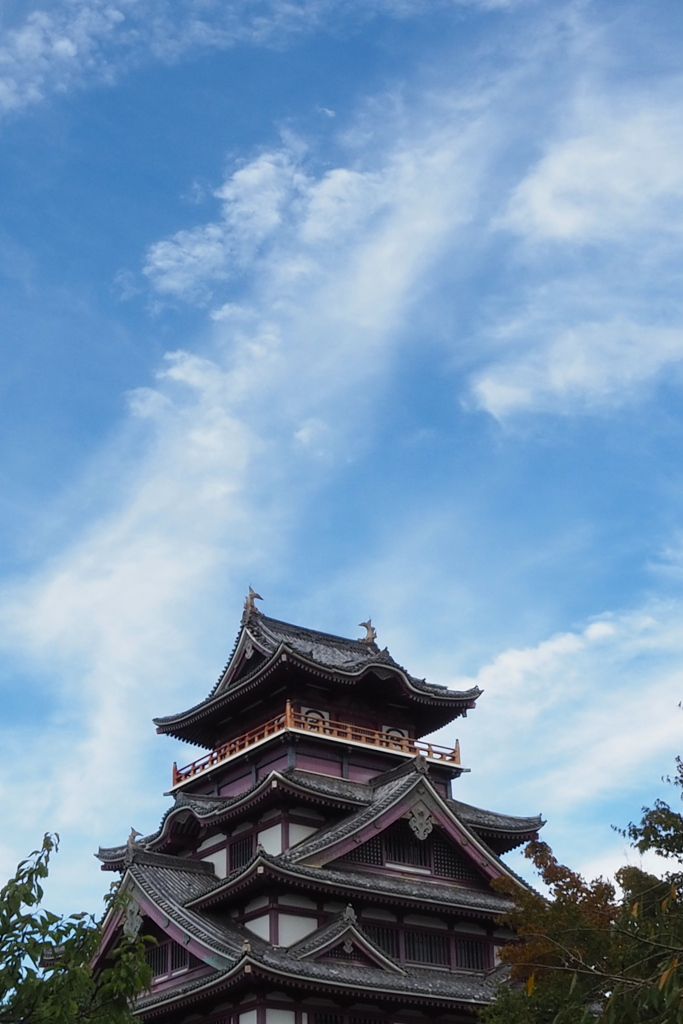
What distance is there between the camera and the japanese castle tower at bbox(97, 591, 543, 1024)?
33469 millimetres

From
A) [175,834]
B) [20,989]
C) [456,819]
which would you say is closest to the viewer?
[20,989]

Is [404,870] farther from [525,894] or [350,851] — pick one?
[525,894]

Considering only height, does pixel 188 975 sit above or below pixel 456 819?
below

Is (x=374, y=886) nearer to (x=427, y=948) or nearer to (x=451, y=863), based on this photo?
(x=427, y=948)

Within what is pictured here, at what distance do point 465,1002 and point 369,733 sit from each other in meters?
11.1

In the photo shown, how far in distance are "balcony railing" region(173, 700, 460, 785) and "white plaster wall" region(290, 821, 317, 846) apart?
10.8 ft

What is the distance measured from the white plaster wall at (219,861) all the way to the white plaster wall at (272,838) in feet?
7.65

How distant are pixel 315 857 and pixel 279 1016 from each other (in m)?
4.91

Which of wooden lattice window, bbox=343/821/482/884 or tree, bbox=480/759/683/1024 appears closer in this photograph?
tree, bbox=480/759/683/1024

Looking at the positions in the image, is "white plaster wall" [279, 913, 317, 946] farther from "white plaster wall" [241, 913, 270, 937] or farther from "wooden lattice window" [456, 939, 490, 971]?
"wooden lattice window" [456, 939, 490, 971]

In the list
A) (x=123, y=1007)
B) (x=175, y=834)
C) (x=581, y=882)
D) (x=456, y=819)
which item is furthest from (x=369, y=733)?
(x=123, y=1007)

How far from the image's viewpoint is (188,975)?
35.3m

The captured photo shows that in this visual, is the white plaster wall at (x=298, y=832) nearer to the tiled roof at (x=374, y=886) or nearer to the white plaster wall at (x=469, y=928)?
the tiled roof at (x=374, y=886)

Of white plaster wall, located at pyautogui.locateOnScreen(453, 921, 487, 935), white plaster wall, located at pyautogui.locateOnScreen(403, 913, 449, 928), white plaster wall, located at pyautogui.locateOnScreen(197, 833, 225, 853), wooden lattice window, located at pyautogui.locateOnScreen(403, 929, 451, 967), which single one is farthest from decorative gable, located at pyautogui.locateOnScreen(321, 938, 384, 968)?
white plaster wall, located at pyautogui.locateOnScreen(197, 833, 225, 853)
